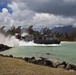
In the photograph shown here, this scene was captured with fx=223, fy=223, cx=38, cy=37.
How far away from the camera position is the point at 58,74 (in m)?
13.3

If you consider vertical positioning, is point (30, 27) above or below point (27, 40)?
above

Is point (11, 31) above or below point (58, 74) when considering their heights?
above

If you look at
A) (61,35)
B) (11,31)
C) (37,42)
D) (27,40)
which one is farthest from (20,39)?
(61,35)

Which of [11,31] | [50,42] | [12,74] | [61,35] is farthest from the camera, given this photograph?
[61,35]

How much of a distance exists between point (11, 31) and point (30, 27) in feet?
46.1

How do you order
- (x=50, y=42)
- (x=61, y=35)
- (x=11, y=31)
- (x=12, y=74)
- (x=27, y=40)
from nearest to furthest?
(x=12, y=74)
(x=50, y=42)
(x=27, y=40)
(x=11, y=31)
(x=61, y=35)

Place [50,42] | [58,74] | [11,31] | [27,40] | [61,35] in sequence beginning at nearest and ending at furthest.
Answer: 1. [58,74]
2. [50,42]
3. [27,40]
4. [11,31]
5. [61,35]

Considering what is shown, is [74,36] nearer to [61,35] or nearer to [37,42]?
[61,35]

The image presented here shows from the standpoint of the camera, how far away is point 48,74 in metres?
13.0

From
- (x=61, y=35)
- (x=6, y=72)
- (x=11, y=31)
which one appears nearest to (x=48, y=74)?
(x=6, y=72)

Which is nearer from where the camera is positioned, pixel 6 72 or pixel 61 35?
pixel 6 72

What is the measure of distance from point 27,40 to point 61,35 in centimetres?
7107

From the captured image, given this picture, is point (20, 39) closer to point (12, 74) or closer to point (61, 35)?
point (61, 35)

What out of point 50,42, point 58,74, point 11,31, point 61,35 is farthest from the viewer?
point 61,35
